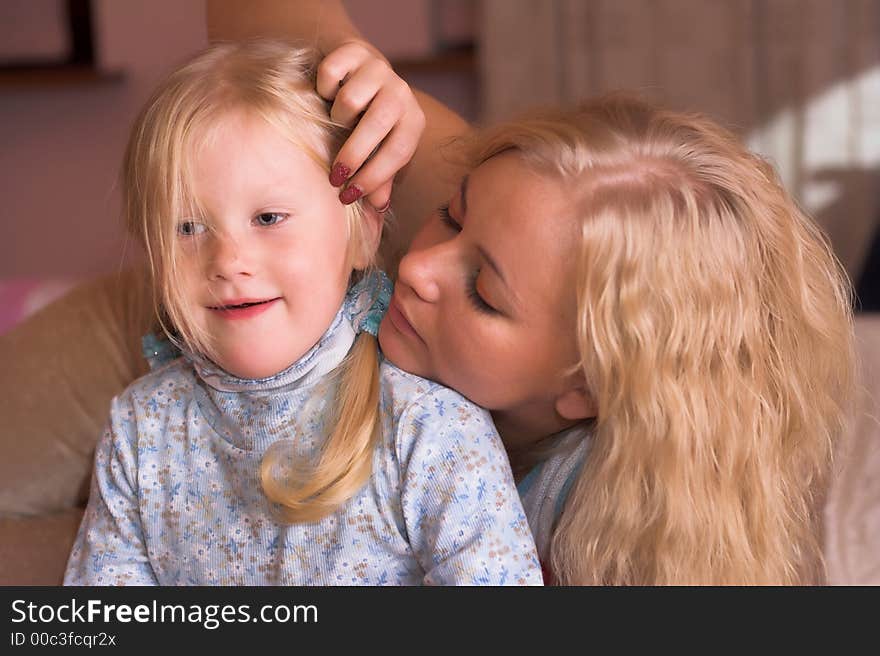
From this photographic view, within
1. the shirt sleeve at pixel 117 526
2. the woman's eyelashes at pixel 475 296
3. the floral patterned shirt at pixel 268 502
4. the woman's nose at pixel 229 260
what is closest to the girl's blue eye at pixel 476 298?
the woman's eyelashes at pixel 475 296

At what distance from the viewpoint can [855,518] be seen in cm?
149

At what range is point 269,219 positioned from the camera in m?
1.06

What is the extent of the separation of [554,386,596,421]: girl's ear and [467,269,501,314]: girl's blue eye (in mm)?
129

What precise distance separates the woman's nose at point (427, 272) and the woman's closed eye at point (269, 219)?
0.43 ft

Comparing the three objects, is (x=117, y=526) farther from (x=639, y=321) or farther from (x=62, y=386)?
(x=639, y=321)

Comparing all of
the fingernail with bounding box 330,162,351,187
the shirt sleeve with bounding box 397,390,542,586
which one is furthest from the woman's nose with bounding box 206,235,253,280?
the shirt sleeve with bounding box 397,390,542,586

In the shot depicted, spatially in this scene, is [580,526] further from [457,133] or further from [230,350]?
[457,133]

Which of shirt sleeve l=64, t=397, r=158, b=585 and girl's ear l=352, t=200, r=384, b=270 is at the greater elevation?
girl's ear l=352, t=200, r=384, b=270

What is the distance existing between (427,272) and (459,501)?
0.76 ft

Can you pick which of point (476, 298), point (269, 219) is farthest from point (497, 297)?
point (269, 219)

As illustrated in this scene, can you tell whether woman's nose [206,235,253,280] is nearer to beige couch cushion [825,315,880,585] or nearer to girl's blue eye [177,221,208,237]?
girl's blue eye [177,221,208,237]

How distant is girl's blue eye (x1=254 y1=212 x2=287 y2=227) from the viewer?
106 centimetres
